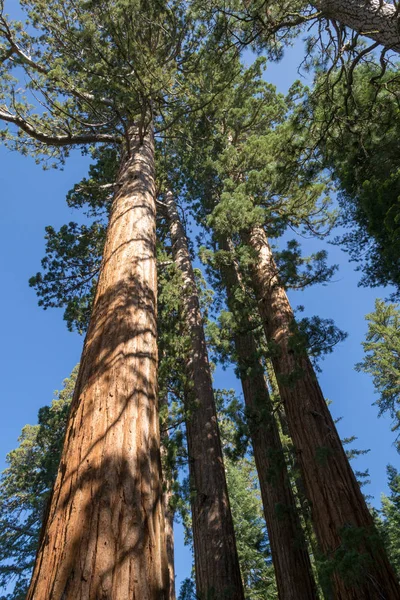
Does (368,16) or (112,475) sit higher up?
(368,16)

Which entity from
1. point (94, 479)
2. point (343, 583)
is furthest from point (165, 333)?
point (94, 479)

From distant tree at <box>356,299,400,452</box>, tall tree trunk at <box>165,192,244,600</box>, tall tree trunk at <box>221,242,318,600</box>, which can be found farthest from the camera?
distant tree at <box>356,299,400,452</box>

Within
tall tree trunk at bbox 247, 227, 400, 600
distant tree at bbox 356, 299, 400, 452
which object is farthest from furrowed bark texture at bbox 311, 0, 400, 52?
distant tree at bbox 356, 299, 400, 452

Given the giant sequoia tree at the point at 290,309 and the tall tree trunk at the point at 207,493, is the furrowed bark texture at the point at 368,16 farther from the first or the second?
the tall tree trunk at the point at 207,493

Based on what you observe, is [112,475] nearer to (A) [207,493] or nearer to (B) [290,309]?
(A) [207,493]

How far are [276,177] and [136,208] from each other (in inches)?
158

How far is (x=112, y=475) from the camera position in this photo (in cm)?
167

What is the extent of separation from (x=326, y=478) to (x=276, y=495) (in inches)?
71.8

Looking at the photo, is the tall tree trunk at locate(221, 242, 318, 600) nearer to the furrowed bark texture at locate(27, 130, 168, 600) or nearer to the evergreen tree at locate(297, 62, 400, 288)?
the evergreen tree at locate(297, 62, 400, 288)

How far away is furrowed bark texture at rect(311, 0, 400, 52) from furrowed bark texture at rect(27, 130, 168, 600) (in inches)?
178

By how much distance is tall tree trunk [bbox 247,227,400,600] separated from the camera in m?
3.26

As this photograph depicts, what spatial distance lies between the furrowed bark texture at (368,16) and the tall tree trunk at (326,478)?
11.7ft

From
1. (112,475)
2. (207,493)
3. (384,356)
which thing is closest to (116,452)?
(112,475)

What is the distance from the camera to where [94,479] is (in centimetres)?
165
